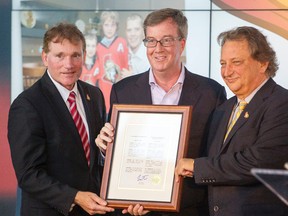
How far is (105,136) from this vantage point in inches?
172

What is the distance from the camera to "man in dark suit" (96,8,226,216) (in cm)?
451

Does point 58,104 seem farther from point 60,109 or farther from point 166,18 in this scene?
point 166,18

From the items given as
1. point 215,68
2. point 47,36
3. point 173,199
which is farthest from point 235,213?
point 215,68

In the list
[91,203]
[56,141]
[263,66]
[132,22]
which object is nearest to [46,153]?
[56,141]

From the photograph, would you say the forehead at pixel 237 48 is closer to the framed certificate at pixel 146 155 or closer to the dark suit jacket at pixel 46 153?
the framed certificate at pixel 146 155

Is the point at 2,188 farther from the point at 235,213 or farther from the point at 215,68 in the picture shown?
the point at 235,213

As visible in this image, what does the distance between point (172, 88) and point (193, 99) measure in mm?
141

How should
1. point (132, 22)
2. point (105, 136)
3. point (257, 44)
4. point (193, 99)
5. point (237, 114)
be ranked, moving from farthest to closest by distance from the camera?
point (132, 22) → point (193, 99) → point (105, 136) → point (237, 114) → point (257, 44)

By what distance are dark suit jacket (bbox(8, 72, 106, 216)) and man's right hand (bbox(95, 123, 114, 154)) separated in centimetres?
17

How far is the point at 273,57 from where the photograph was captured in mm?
4188

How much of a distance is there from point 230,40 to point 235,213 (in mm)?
907

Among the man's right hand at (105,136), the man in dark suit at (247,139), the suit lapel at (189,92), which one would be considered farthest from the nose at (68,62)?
the man in dark suit at (247,139)

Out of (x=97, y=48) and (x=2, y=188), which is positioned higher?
(x=97, y=48)

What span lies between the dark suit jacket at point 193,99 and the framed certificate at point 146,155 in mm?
281
